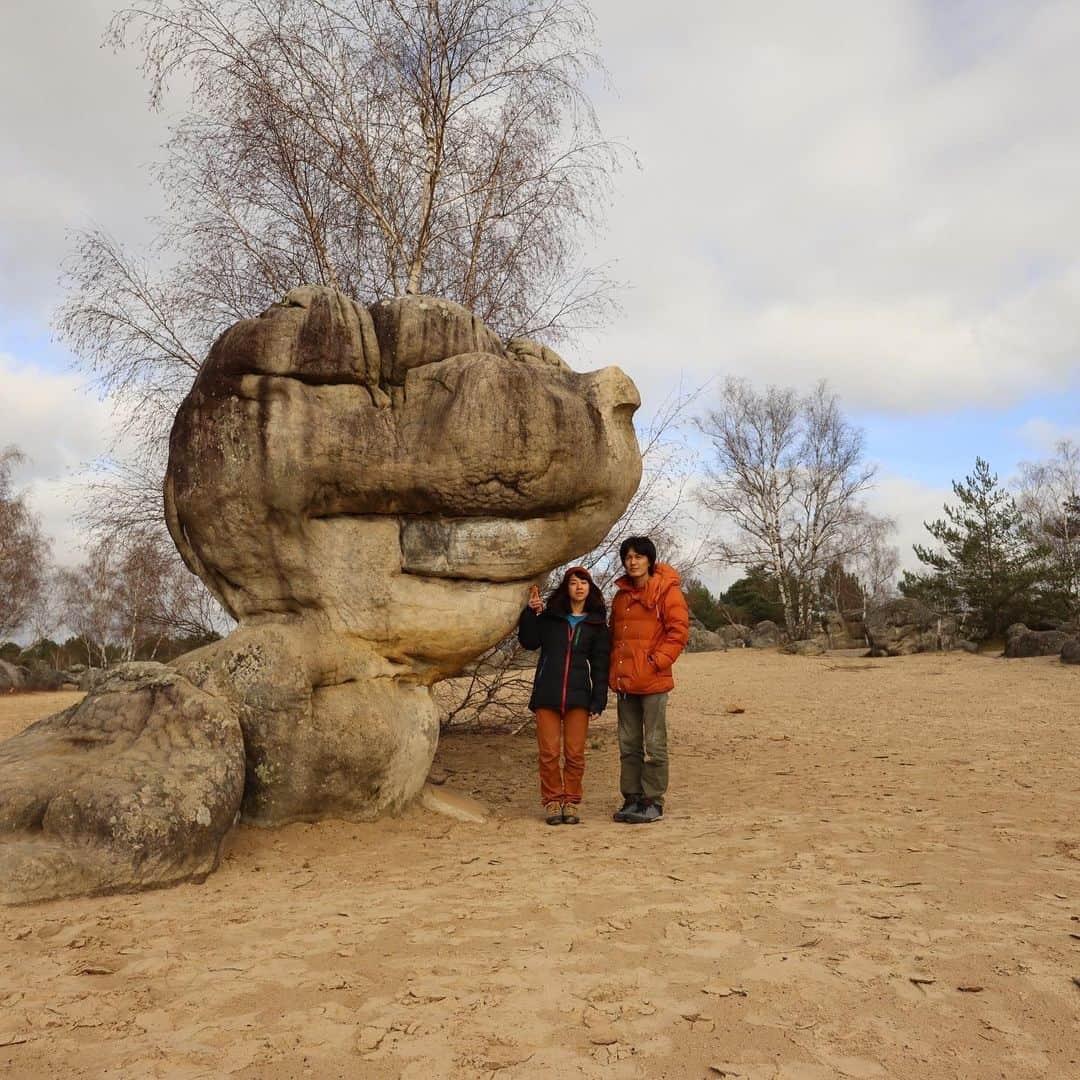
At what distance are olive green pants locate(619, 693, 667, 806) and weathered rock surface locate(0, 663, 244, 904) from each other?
8.61 ft

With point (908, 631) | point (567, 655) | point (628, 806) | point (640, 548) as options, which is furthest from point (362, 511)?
point (908, 631)

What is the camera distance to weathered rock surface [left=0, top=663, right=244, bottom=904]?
13.5 ft

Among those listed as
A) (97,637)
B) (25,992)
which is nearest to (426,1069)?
(25,992)

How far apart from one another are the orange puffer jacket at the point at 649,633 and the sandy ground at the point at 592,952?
3.24ft

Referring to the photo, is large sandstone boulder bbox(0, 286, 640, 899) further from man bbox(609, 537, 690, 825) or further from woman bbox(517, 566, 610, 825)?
man bbox(609, 537, 690, 825)

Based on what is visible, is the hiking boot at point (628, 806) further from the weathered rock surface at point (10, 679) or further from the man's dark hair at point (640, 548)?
the weathered rock surface at point (10, 679)

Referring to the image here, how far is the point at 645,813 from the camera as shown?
5934 millimetres

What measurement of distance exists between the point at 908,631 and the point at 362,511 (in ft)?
65.1

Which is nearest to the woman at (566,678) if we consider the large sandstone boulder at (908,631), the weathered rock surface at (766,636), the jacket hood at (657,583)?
the jacket hood at (657,583)

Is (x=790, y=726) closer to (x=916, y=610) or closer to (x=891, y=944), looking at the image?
(x=891, y=944)

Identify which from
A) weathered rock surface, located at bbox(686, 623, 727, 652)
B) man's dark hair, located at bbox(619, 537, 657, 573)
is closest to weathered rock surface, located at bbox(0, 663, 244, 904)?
man's dark hair, located at bbox(619, 537, 657, 573)

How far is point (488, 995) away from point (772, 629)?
28715 mm

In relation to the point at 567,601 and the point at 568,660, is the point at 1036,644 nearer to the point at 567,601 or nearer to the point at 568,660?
the point at 567,601

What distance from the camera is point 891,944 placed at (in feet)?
11.0
